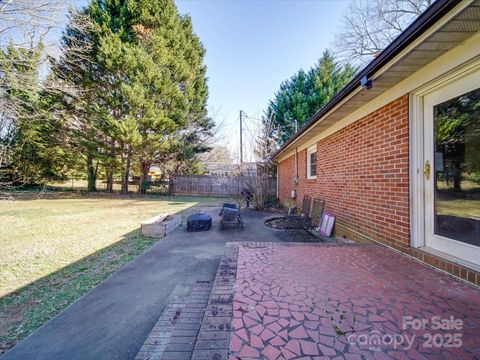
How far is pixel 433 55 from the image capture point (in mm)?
2322

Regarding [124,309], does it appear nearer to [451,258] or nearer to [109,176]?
[451,258]

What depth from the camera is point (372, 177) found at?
3.62 metres

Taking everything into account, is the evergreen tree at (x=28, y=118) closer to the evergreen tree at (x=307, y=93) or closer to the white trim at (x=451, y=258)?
the white trim at (x=451, y=258)

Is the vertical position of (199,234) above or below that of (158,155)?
below

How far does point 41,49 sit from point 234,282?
8.14 meters

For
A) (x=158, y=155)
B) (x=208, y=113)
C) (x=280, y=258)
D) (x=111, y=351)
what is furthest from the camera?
(x=208, y=113)

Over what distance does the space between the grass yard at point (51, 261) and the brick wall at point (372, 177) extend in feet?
14.5

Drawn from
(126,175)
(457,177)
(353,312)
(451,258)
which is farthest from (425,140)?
(126,175)

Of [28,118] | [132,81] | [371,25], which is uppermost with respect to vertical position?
[371,25]

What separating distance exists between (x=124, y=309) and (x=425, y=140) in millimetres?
4179

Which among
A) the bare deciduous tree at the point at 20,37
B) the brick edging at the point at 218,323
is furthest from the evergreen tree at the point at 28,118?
the brick edging at the point at 218,323

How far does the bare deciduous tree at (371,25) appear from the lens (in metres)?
12.7

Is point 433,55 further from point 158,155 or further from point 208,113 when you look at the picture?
point 208,113

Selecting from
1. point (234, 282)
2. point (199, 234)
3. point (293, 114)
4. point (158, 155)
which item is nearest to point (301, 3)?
point (293, 114)
